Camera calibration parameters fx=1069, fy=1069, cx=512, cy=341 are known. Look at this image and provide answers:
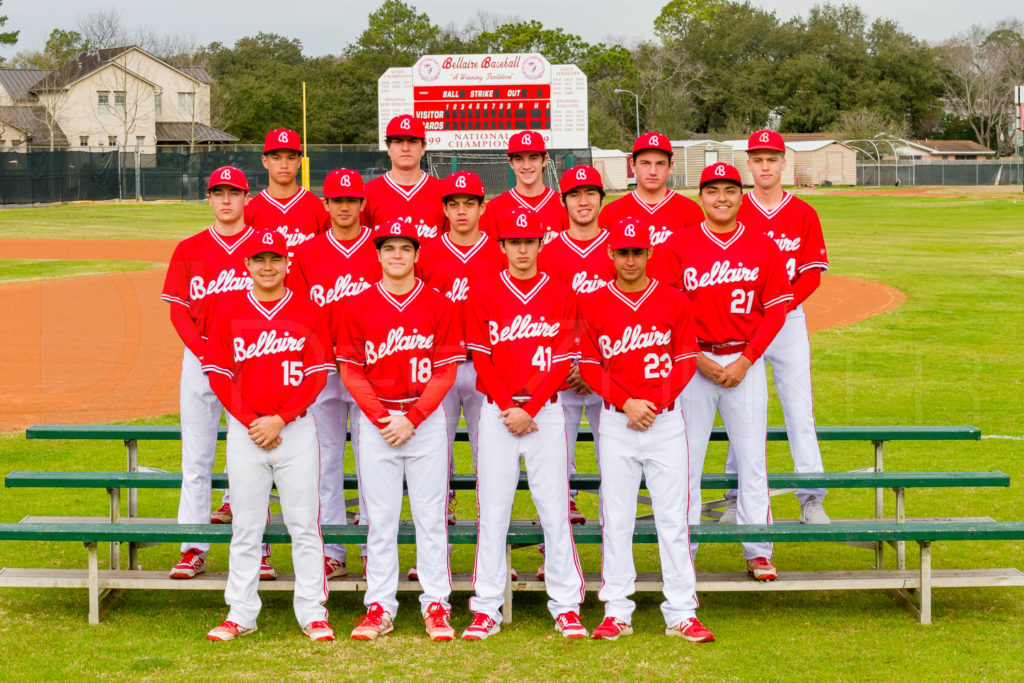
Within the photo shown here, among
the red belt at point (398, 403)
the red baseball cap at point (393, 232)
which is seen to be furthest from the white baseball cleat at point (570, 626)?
the red baseball cap at point (393, 232)

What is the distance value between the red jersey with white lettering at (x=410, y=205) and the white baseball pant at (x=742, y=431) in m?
1.76

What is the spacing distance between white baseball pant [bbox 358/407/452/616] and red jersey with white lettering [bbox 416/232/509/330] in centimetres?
86

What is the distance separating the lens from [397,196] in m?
6.13

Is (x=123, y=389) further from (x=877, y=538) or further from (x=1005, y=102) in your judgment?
(x=1005, y=102)

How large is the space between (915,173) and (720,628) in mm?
63003

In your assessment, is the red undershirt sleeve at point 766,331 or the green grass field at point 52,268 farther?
the green grass field at point 52,268

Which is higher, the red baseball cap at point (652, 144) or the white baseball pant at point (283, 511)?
the red baseball cap at point (652, 144)

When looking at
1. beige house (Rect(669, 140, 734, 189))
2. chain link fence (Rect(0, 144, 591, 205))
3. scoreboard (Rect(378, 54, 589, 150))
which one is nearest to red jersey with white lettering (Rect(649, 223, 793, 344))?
scoreboard (Rect(378, 54, 589, 150))

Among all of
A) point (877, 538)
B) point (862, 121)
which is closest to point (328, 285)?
point (877, 538)

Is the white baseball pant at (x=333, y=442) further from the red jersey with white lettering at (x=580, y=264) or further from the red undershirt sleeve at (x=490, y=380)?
the red jersey with white lettering at (x=580, y=264)

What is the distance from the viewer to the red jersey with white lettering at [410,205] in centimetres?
607

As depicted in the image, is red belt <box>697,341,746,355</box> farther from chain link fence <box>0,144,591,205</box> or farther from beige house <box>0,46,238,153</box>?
beige house <box>0,46,238,153</box>

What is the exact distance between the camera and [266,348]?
4977 mm

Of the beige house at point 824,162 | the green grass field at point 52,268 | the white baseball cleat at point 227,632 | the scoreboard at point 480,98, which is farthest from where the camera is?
the beige house at point 824,162
